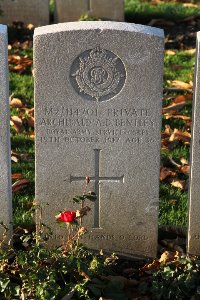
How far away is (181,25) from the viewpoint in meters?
9.79

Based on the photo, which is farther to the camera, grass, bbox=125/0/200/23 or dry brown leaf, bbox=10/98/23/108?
grass, bbox=125/0/200/23

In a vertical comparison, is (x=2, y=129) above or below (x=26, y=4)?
below

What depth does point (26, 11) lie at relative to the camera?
30.8 feet

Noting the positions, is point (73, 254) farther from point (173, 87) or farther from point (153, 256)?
point (173, 87)

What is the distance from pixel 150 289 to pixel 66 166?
831mm

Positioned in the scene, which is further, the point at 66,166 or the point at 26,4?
the point at 26,4

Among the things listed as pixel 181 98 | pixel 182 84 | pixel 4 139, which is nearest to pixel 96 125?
pixel 4 139

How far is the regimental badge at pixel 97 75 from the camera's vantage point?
13.9 feet

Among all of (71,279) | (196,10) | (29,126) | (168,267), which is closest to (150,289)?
(168,267)

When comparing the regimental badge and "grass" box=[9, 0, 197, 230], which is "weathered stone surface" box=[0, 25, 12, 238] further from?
the regimental badge

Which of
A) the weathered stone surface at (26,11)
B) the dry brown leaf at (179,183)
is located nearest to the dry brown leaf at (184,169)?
the dry brown leaf at (179,183)

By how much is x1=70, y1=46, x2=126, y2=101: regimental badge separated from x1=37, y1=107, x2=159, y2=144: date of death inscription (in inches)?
3.7

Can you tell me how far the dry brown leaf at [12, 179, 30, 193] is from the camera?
213 inches

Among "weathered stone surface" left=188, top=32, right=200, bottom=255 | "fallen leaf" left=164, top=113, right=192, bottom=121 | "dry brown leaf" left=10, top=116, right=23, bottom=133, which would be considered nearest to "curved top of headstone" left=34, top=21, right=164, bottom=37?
"weathered stone surface" left=188, top=32, right=200, bottom=255
